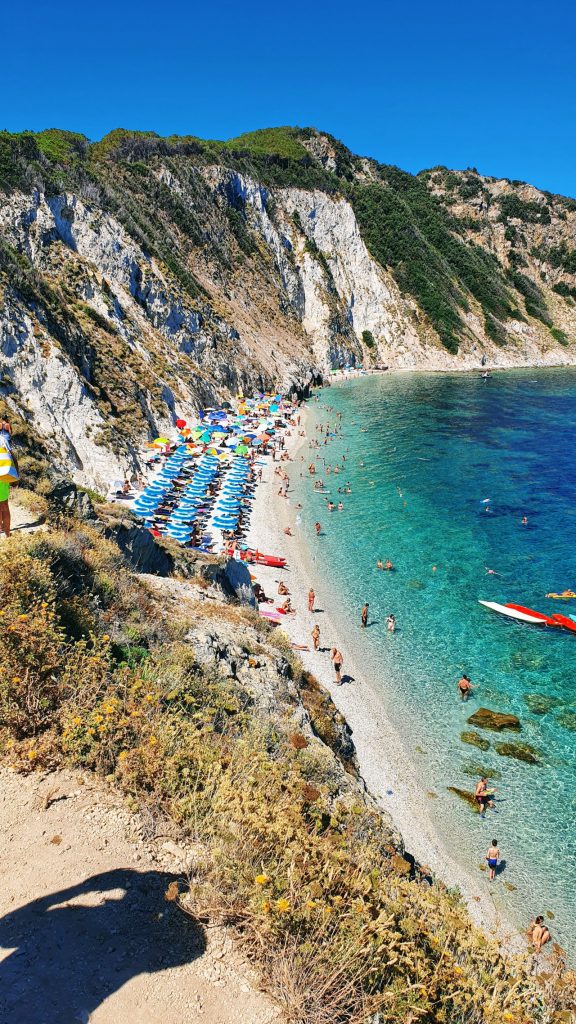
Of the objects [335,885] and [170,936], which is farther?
[335,885]

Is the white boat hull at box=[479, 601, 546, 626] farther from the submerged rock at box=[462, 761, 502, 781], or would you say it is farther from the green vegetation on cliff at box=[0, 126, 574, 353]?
the green vegetation on cliff at box=[0, 126, 574, 353]

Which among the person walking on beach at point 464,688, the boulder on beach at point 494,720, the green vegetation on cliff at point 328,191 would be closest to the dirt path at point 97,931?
the boulder on beach at point 494,720

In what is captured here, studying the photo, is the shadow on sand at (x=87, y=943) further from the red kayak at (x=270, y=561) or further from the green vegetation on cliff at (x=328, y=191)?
the green vegetation on cliff at (x=328, y=191)

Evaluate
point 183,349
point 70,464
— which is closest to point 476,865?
point 70,464

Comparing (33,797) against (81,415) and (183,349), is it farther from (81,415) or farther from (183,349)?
(183,349)

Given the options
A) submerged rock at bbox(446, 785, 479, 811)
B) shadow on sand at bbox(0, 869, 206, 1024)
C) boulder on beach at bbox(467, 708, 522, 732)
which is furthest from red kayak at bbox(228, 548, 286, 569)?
shadow on sand at bbox(0, 869, 206, 1024)

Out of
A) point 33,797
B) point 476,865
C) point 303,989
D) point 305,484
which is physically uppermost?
point 33,797
